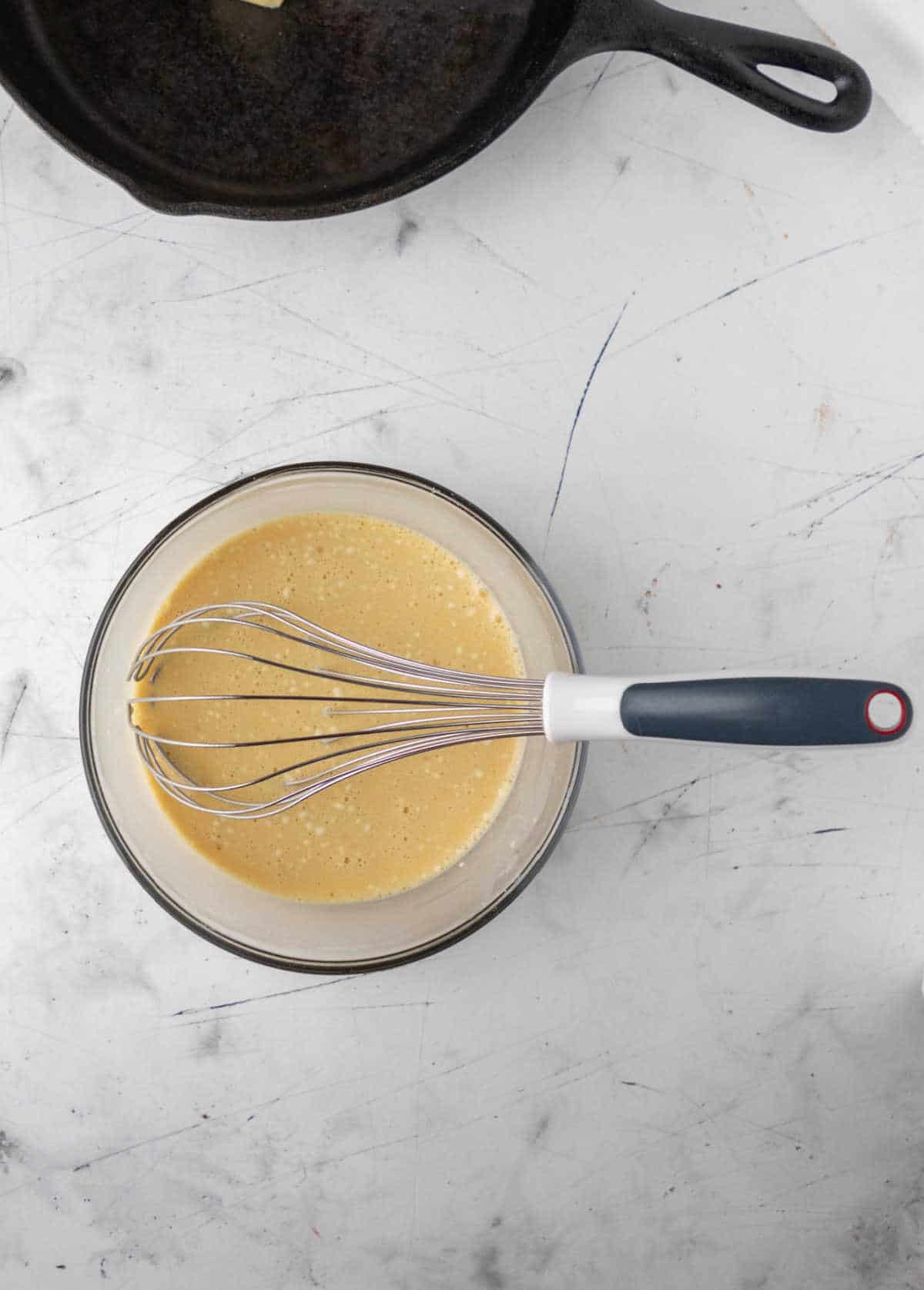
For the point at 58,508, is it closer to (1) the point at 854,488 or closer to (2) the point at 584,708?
(2) the point at 584,708

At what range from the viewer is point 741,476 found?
2.13 feet

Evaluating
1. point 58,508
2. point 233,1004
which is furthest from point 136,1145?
point 58,508

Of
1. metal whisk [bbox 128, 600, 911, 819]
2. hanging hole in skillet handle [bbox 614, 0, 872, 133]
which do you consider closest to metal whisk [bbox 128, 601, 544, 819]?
metal whisk [bbox 128, 600, 911, 819]

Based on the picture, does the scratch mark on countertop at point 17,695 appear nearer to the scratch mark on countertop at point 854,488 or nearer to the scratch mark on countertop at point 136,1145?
the scratch mark on countertop at point 136,1145

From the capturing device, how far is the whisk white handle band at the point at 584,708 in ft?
1.59

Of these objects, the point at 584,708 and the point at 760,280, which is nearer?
the point at 584,708

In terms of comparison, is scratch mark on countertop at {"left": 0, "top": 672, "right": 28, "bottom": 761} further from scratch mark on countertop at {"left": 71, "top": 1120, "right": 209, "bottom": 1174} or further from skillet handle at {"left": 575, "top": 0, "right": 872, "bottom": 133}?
skillet handle at {"left": 575, "top": 0, "right": 872, "bottom": 133}

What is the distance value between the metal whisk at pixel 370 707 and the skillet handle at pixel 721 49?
1.10ft

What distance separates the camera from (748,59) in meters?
0.57

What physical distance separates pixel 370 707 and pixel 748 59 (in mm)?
410

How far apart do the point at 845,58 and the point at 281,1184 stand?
0.74 m

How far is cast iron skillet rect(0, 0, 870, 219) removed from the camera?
63cm

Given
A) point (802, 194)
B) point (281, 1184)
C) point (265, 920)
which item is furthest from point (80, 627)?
point (802, 194)

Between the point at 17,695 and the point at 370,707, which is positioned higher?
the point at 370,707
